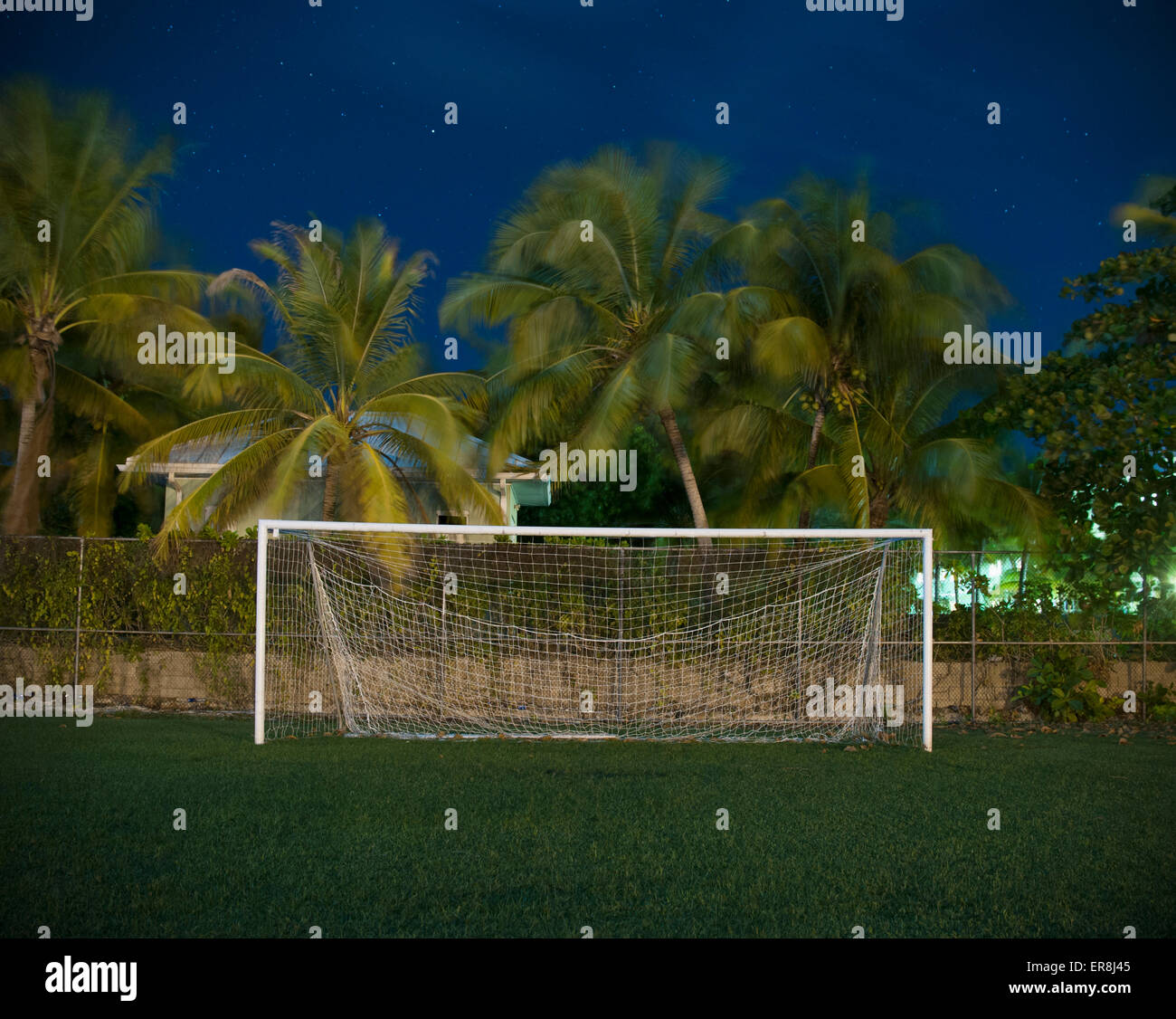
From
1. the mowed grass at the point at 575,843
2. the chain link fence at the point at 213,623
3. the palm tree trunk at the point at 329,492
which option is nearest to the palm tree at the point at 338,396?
the palm tree trunk at the point at 329,492

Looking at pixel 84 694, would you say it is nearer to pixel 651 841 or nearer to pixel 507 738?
pixel 507 738

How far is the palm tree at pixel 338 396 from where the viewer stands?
1484cm

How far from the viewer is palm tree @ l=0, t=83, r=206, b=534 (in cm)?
1568

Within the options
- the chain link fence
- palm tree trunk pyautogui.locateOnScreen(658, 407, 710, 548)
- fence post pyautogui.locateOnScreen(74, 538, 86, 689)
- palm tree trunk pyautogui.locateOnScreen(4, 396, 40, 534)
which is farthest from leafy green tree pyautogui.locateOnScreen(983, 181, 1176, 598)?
palm tree trunk pyautogui.locateOnScreen(4, 396, 40, 534)

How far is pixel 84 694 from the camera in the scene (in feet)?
44.2

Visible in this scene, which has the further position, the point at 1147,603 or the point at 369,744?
the point at 1147,603

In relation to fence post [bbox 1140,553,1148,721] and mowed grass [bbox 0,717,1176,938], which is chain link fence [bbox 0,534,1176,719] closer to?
fence post [bbox 1140,553,1148,721]

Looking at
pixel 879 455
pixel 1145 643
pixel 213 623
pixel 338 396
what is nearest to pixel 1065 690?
pixel 1145 643

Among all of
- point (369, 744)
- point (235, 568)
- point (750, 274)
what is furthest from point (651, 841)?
point (750, 274)

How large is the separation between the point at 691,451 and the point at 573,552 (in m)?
4.48

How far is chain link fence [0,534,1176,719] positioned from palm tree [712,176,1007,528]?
330 cm

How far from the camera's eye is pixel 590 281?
1582 cm
